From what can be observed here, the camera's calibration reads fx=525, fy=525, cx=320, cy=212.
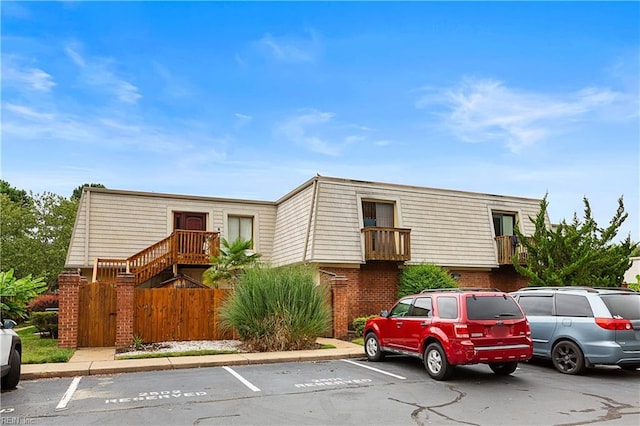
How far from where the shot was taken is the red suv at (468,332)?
930cm

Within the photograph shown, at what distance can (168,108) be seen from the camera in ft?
57.0

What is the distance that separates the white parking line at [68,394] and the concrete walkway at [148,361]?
1.95 feet

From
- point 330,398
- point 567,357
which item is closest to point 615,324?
point 567,357

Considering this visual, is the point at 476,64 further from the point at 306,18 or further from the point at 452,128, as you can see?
the point at 306,18

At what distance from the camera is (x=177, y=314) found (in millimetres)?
15273

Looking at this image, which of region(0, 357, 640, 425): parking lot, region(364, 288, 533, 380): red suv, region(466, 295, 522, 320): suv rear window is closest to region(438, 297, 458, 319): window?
region(364, 288, 533, 380): red suv

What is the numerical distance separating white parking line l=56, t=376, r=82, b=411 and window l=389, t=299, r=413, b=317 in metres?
6.44

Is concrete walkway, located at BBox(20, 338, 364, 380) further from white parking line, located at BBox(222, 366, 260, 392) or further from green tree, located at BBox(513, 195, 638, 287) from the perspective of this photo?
green tree, located at BBox(513, 195, 638, 287)

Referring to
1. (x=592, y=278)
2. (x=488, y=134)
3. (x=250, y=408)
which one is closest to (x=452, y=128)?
(x=488, y=134)

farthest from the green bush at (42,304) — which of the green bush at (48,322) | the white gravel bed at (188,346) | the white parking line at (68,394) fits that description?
the white parking line at (68,394)

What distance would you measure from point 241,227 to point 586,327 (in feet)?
51.2

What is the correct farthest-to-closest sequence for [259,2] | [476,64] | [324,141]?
[324,141]
[476,64]
[259,2]

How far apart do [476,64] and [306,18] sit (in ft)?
17.5

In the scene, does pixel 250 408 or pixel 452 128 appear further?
pixel 452 128
